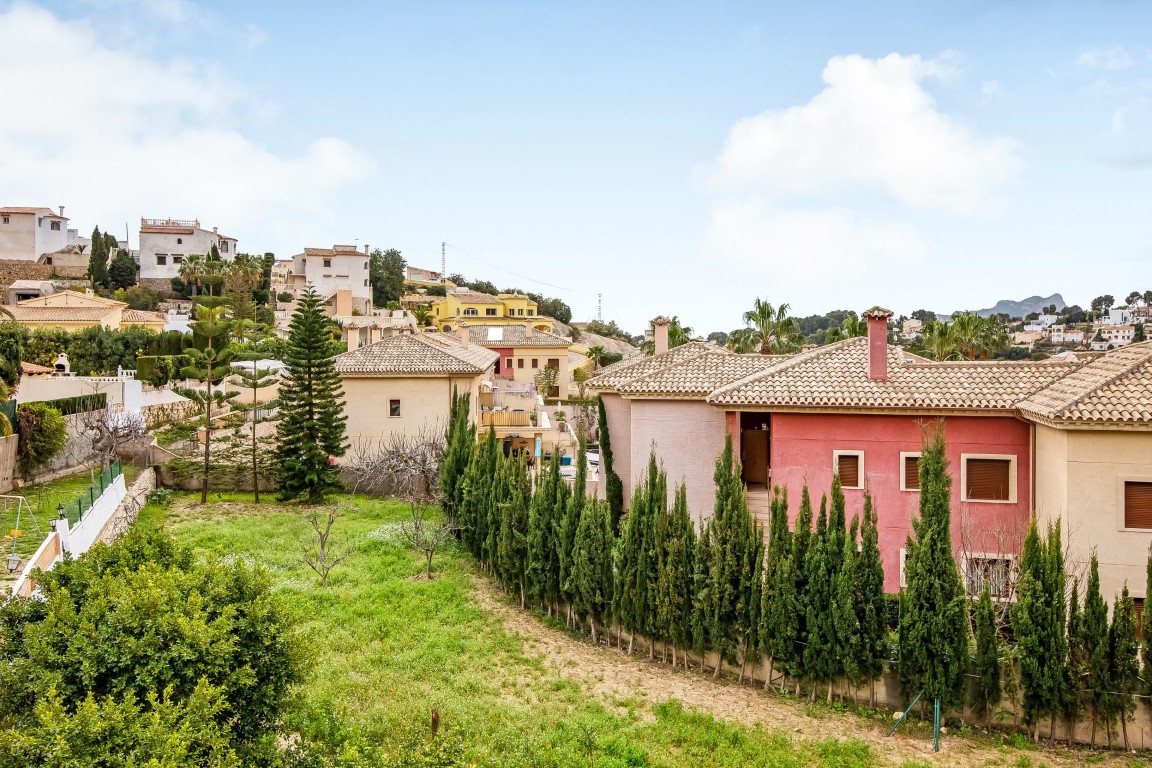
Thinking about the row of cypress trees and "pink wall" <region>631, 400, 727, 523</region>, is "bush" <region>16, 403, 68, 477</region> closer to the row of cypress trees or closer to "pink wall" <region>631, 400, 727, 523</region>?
the row of cypress trees

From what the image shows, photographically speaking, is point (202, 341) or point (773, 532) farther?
point (202, 341)

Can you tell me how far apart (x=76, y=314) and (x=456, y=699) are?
43885 millimetres

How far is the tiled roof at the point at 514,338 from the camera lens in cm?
5462

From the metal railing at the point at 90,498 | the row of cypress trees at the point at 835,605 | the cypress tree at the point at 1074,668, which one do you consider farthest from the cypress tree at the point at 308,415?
the cypress tree at the point at 1074,668

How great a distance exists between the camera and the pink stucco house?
14336 millimetres

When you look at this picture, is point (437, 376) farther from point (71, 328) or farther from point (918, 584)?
point (71, 328)

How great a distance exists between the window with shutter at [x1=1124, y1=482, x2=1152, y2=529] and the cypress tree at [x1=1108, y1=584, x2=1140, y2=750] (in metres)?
2.50

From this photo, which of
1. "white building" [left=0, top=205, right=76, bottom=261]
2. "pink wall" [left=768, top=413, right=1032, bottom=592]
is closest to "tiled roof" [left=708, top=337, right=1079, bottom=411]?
"pink wall" [left=768, top=413, right=1032, bottom=592]

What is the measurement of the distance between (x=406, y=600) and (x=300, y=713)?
5529 millimetres

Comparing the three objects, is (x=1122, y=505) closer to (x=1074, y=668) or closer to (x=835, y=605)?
(x=1074, y=668)

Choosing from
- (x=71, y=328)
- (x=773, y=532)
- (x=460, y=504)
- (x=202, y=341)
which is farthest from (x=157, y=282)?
(x=773, y=532)

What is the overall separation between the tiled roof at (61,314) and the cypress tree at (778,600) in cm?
4470

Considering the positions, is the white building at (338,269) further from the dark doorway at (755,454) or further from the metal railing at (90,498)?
the dark doorway at (755,454)

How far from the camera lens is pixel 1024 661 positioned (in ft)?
33.2
